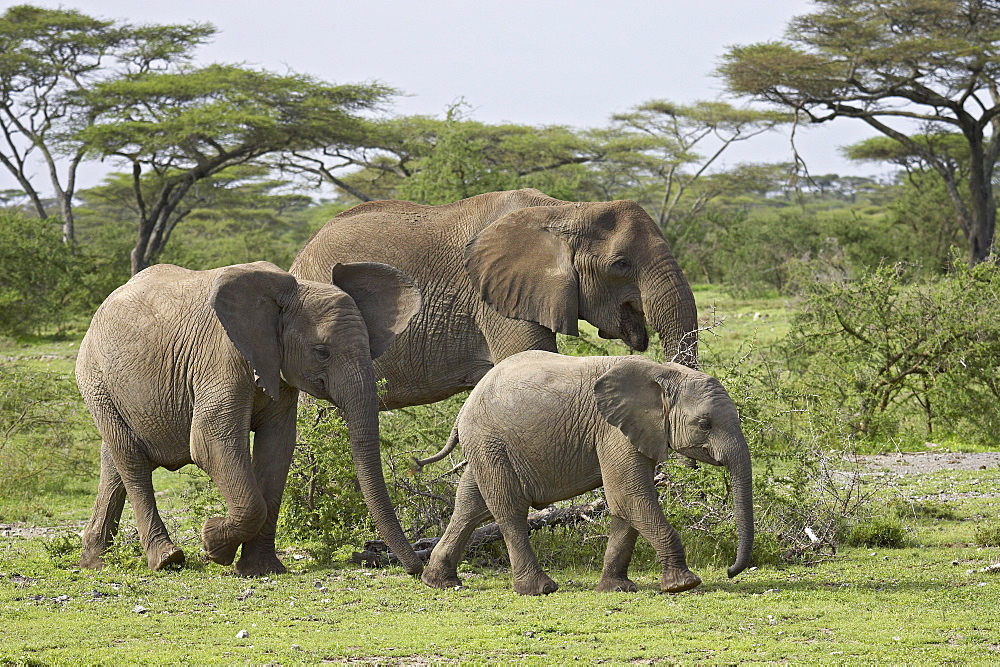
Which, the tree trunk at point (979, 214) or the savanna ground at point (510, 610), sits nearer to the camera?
the savanna ground at point (510, 610)

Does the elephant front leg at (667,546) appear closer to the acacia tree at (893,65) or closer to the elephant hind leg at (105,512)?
the elephant hind leg at (105,512)

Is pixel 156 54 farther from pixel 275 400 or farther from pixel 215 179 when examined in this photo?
pixel 275 400

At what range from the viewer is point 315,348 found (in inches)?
324

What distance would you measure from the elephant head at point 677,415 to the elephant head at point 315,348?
1613mm

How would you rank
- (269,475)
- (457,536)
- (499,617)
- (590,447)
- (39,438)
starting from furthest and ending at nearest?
(39,438)
(269,475)
(457,536)
(590,447)
(499,617)

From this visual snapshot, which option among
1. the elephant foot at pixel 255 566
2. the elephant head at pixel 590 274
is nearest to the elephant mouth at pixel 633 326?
the elephant head at pixel 590 274

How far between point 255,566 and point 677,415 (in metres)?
3.20

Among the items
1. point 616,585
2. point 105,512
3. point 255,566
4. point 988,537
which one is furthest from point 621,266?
point 105,512

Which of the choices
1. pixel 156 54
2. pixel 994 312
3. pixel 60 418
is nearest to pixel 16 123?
pixel 156 54

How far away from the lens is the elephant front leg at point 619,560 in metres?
7.88

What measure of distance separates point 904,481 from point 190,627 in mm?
7363

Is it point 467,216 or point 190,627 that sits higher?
point 467,216

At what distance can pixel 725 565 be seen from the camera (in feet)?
29.3

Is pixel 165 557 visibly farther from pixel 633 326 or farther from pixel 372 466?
pixel 633 326
